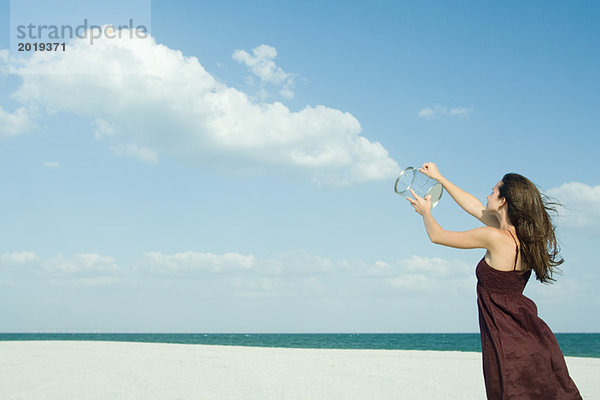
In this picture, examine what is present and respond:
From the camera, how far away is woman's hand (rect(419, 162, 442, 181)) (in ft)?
12.0

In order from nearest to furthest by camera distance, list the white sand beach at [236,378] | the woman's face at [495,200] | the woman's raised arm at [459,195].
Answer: the woman's face at [495,200] → the woman's raised arm at [459,195] → the white sand beach at [236,378]

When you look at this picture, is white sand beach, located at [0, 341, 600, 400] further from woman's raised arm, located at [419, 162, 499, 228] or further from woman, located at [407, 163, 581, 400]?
woman, located at [407, 163, 581, 400]

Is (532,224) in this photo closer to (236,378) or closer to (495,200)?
(495,200)

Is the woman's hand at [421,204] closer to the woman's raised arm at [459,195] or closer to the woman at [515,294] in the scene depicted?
the woman at [515,294]

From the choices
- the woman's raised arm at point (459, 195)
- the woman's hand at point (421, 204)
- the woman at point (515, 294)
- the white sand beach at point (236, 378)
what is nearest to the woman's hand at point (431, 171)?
the woman's raised arm at point (459, 195)

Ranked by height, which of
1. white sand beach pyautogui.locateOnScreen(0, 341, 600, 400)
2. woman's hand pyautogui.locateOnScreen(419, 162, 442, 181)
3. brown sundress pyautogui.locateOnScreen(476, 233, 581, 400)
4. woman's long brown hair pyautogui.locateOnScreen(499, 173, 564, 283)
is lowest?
white sand beach pyautogui.locateOnScreen(0, 341, 600, 400)

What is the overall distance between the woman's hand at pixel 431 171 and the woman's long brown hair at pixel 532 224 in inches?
23.3

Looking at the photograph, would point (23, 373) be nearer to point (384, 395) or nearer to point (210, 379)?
point (210, 379)

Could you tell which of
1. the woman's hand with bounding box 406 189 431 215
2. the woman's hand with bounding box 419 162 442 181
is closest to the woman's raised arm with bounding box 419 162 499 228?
the woman's hand with bounding box 419 162 442 181

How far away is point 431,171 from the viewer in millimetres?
3660

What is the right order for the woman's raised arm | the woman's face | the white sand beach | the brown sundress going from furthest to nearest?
1. the white sand beach
2. the woman's raised arm
3. the woman's face
4. the brown sundress

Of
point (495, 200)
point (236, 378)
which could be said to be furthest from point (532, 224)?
point (236, 378)

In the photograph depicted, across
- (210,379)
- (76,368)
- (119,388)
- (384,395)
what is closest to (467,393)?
(384,395)

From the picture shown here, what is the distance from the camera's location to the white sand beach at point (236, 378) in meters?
8.34
